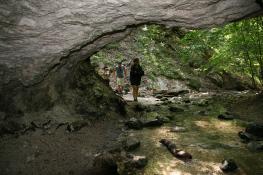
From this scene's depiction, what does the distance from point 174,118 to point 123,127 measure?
7.44ft

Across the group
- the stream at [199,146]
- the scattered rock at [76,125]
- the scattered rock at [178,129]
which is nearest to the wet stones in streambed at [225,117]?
the stream at [199,146]

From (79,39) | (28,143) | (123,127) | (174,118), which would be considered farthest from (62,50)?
(174,118)

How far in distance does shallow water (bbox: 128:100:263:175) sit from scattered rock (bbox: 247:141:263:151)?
0.14 m

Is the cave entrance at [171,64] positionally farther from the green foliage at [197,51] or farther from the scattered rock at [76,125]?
the scattered rock at [76,125]

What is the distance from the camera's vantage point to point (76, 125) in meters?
8.53

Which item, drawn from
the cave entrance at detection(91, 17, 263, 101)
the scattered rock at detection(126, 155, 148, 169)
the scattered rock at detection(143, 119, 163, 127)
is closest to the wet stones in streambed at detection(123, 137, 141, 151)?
the scattered rock at detection(126, 155, 148, 169)

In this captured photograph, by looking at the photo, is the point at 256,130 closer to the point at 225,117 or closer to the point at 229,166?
the point at 225,117

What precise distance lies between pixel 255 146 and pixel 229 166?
159 cm

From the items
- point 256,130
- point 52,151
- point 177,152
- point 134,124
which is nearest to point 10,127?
point 52,151

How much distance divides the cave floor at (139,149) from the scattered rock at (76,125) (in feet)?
0.43

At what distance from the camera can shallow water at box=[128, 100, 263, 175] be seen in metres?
6.02

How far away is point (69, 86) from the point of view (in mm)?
8992

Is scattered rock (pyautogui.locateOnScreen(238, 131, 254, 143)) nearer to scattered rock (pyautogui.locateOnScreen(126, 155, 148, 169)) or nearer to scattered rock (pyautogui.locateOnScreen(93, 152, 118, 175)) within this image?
scattered rock (pyautogui.locateOnScreen(126, 155, 148, 169))

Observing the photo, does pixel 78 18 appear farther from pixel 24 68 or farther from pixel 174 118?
pixel 174 118
